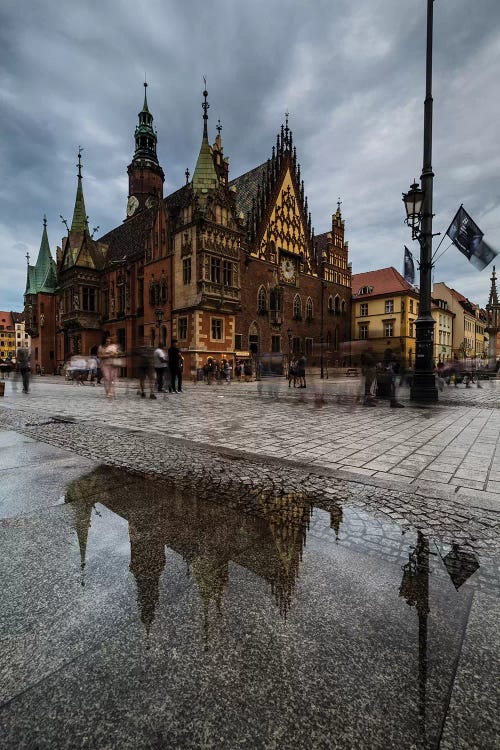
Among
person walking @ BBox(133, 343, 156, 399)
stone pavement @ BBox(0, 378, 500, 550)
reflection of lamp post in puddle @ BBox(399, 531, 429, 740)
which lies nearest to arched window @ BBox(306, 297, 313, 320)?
person walking @ BBox(133, 343, 156, 399)

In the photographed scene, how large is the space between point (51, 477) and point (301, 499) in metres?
2.66

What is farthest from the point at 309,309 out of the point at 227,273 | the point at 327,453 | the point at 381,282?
the point at 327,453

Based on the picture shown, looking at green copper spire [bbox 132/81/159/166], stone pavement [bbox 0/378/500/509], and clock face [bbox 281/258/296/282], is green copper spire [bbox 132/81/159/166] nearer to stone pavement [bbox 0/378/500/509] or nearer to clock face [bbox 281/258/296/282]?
clock face [bbox 281/258/296/282]

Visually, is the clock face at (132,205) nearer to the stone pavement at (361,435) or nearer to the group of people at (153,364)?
the group of people at (153,364)

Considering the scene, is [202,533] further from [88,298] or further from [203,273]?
[88,298]

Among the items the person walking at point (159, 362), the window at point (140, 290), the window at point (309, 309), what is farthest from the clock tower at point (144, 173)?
the person walking at point (159, 362)

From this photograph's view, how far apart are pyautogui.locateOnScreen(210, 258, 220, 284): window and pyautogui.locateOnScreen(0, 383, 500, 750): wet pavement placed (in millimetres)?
26525

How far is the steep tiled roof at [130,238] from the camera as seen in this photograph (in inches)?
1515

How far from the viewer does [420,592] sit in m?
2.01

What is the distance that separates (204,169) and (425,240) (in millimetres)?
22747

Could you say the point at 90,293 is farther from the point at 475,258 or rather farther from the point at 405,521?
the point at 405,521

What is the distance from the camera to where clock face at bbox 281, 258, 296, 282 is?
36.3 m

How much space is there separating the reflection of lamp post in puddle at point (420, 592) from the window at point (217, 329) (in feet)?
89.3

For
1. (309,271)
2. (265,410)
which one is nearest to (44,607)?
(265,410)
